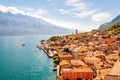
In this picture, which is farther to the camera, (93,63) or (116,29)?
(116,29)

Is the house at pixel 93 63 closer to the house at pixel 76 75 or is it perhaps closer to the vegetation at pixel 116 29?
the house at pixel 76 75

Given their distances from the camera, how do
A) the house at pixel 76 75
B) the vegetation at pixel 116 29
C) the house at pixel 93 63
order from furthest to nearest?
the vegetation at pixel 116 29, the house at pixel 93 63, the house at pixel 76 75

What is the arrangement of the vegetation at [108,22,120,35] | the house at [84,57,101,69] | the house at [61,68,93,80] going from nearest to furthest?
the house at [61,68,93,80] < the house at [84,57,101,69] < the vegetation at [108,22,120,35]

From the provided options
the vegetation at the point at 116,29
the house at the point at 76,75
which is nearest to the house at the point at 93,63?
the house at the point at 76,75

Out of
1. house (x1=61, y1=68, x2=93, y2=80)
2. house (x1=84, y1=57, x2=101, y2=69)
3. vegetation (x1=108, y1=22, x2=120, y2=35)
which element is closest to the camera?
house (x1=61, y1=68, x2=93, y2=80)

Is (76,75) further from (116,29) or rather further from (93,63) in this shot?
(116,29)

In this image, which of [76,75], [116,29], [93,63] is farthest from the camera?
[116,29]

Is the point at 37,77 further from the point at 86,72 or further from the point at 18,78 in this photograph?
the point at 86,72

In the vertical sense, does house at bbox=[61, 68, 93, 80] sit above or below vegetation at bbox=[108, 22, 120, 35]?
below

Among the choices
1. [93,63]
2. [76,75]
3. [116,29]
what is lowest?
[76,75]

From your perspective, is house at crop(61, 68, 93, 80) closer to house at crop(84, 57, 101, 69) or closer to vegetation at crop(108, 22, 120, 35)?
house at crop(84, 57, 101, 69)

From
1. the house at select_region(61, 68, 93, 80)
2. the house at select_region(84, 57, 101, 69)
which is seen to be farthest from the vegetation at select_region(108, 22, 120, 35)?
the house at select_region(61, 68, 93, 80)

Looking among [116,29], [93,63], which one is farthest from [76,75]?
[116,29]

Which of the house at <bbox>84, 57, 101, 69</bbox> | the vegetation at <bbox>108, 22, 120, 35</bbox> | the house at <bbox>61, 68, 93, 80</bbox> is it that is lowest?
the house at <bbox>61, 68, 93, 80</bbox>
